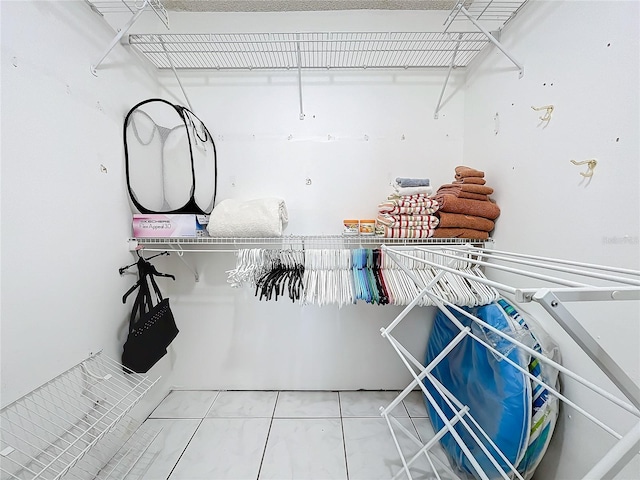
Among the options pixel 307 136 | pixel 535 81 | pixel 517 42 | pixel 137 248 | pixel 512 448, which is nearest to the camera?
pixel 512 448

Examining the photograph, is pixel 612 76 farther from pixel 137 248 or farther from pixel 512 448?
pixel 137 248

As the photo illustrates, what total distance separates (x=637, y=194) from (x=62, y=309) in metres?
2.07

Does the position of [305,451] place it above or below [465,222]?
below

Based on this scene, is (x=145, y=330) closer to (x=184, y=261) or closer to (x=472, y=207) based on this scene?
(x=184, y=261)

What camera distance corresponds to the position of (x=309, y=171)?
1.70 meters

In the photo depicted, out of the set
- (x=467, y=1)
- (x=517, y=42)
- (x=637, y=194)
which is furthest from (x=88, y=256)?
(x=467, y=1)

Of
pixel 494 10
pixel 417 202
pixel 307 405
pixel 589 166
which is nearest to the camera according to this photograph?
pixel 589 166

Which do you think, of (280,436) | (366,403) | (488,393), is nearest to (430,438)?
(366,403)

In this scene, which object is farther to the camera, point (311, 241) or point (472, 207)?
point (311, 241)

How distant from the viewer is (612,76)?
0.82 metres

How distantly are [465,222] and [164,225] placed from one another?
5.51 feet

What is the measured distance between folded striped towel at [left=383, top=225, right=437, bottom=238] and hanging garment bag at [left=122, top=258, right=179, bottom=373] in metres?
1.38

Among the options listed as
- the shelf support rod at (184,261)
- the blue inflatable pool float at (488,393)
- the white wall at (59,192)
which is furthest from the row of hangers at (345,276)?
the white wall at (59,192)

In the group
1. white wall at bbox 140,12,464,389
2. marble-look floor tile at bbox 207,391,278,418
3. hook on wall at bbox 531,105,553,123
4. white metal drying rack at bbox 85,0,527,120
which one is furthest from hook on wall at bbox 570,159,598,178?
marble-look floor tile at bbox 207,391,278,418
